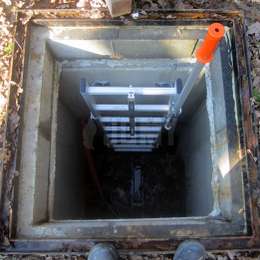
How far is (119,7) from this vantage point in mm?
2430

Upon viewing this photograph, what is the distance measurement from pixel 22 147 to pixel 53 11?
1.04 meters

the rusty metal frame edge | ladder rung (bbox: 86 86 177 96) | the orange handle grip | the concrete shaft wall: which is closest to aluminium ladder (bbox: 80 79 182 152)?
ladder rung (bbox: 86 86 177 96)

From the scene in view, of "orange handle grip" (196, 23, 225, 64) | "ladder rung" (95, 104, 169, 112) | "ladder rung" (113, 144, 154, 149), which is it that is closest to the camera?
"orange handle grip" (196, 23, 225, 64)

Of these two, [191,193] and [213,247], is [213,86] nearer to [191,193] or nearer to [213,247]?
[213,247]

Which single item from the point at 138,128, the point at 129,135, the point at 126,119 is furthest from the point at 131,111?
the point at 129,135

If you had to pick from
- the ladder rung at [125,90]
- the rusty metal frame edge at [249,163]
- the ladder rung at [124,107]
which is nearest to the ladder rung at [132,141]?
the ladder rung at [124,107]

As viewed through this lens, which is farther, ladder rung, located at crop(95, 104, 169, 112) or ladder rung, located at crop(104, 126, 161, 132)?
ladder rung, located at crop(104, 126, 161, 132)

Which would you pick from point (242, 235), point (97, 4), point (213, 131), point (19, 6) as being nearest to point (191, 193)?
point (213, 131)

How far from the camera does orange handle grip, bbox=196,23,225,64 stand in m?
1.92

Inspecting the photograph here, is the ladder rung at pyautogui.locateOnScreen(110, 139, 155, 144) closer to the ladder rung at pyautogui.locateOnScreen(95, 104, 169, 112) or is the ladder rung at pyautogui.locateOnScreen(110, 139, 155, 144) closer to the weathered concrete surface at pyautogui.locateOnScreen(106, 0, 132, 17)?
the ladder rung at pyautogui.locateOnScreen(95, 104, 169, 112)

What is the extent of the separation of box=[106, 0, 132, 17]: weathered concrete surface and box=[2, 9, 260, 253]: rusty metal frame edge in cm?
6

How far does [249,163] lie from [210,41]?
883 millimetres

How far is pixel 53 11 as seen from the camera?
256cm

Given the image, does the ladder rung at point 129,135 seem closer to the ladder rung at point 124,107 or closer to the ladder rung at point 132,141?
the ladder rung at point 132,141
